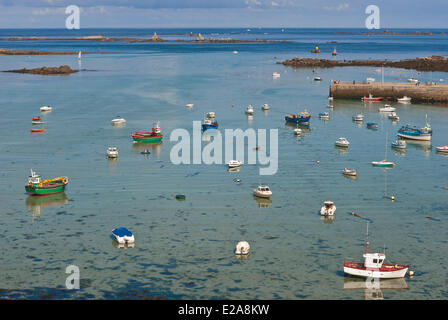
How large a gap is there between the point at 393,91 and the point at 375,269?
107 m

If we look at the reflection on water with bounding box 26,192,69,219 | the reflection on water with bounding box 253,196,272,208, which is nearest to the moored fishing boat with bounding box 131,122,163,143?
the reflection on water with bounding box 26,192,69,219

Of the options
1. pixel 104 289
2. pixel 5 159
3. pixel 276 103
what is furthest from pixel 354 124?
pixel 104 289

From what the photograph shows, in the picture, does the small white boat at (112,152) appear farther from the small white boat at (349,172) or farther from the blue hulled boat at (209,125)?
the small white boat at (349,172)

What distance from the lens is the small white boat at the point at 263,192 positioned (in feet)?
218

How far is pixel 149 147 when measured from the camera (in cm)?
9331

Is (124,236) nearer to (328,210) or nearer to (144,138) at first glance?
(328,210)

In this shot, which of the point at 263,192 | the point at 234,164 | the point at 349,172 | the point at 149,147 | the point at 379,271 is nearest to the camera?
the point at 379,271

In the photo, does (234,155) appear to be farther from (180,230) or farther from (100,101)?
(100,101)

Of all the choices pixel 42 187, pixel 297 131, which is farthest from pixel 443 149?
pixel 42 187

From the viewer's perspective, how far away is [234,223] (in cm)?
5962

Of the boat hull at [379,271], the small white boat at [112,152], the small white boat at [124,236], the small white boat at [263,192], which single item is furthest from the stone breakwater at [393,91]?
the small white boat at [124,236]

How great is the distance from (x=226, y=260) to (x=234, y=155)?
37.9 meters

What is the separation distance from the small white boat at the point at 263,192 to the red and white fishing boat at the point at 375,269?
1999 cm

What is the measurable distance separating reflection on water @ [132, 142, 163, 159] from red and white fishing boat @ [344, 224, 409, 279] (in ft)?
153
